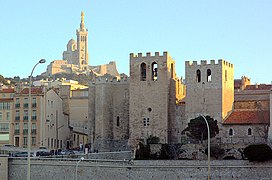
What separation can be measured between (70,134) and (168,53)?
2561cm

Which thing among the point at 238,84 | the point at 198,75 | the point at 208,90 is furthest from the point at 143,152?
the point at 238,84

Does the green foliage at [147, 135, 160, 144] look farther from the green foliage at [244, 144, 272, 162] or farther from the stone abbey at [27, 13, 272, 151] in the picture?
the green foliage at [244, 144, 272, 162]

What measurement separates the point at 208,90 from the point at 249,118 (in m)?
5.65

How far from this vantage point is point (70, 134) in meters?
94.1

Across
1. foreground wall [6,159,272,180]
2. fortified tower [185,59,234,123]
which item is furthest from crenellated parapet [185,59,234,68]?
foreground wall [6,159,272,180]

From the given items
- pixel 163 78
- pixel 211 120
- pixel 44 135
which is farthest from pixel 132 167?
pixel 44 135

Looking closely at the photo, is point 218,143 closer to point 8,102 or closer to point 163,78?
point 163,78

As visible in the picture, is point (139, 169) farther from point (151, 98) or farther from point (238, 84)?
point (238, 84)

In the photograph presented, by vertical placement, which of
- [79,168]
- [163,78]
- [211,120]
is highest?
[163,78]

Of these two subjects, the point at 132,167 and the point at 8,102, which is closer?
the point at 132,167

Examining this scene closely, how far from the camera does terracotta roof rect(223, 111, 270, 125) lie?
67.9 meters

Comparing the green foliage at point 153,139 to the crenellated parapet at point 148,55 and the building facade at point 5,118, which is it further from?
the building facade at point 5,118

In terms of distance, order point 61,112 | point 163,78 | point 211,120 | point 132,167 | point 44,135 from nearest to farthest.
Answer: point 132,167
point 211,120
point 163,78
point 44,135
point 61,112

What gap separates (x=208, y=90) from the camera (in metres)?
71.1
